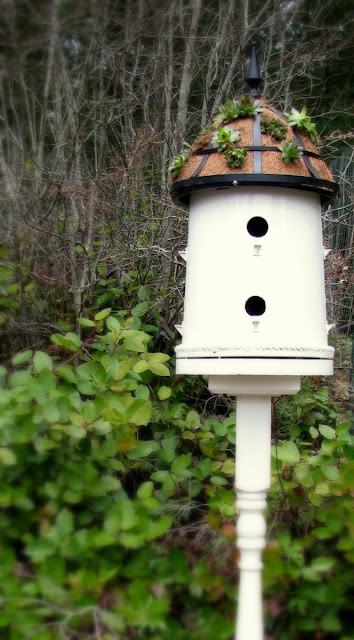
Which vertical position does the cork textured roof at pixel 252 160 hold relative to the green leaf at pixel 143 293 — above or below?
above

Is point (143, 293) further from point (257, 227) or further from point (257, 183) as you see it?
point (257, 183)

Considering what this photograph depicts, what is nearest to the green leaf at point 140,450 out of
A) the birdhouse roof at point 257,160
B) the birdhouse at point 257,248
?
the birdhouse at point 257,248

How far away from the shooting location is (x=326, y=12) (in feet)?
12.1

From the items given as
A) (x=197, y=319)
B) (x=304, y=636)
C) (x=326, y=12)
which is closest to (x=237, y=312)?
(x=197, y=319)

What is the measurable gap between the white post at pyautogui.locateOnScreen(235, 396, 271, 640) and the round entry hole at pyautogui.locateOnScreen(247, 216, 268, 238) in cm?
50

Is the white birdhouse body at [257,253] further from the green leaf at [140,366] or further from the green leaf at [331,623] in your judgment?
the green leaf at [331,623]

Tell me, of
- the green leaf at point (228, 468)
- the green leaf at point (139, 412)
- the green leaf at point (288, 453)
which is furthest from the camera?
the green leaf at point (228, 468)

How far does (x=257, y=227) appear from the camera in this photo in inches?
75.2

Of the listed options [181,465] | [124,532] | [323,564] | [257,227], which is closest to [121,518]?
[124,532]

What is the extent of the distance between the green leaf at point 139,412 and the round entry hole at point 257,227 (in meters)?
0.62

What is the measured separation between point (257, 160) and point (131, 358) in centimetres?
88

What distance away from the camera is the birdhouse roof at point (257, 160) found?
1.66 meters

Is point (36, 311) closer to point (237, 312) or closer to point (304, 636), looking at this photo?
point (237, 312)

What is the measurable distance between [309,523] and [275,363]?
0.66m
